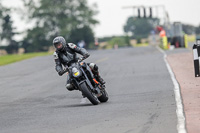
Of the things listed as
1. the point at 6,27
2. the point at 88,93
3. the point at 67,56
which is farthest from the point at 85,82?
the point at 6,27

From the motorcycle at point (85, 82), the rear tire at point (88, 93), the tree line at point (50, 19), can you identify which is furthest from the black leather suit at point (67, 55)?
the tree line at point (50, 19)

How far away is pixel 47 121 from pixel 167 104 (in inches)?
98.5

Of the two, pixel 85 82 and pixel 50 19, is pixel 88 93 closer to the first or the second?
pixel 85 82

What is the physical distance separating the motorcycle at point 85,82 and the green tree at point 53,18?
85.8m

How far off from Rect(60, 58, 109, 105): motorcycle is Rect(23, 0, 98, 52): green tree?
85.8 m

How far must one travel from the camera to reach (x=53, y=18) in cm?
10169

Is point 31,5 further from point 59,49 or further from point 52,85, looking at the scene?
point 59,49

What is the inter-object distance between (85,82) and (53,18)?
298 feet

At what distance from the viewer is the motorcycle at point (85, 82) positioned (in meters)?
11.7

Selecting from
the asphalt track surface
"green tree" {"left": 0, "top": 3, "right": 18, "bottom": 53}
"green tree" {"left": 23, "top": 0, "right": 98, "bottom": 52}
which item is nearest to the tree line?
"green tree" {"left": 23, "top": 0, "right": 98, "bottom": 52}

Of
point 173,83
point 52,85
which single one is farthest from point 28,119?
point 52,85

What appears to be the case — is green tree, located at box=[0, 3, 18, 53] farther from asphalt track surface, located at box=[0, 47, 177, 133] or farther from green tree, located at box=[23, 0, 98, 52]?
asphalt track surface, located at box=[0, 47, 177, 133]

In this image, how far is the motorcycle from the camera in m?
11.7

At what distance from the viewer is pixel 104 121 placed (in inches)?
351
